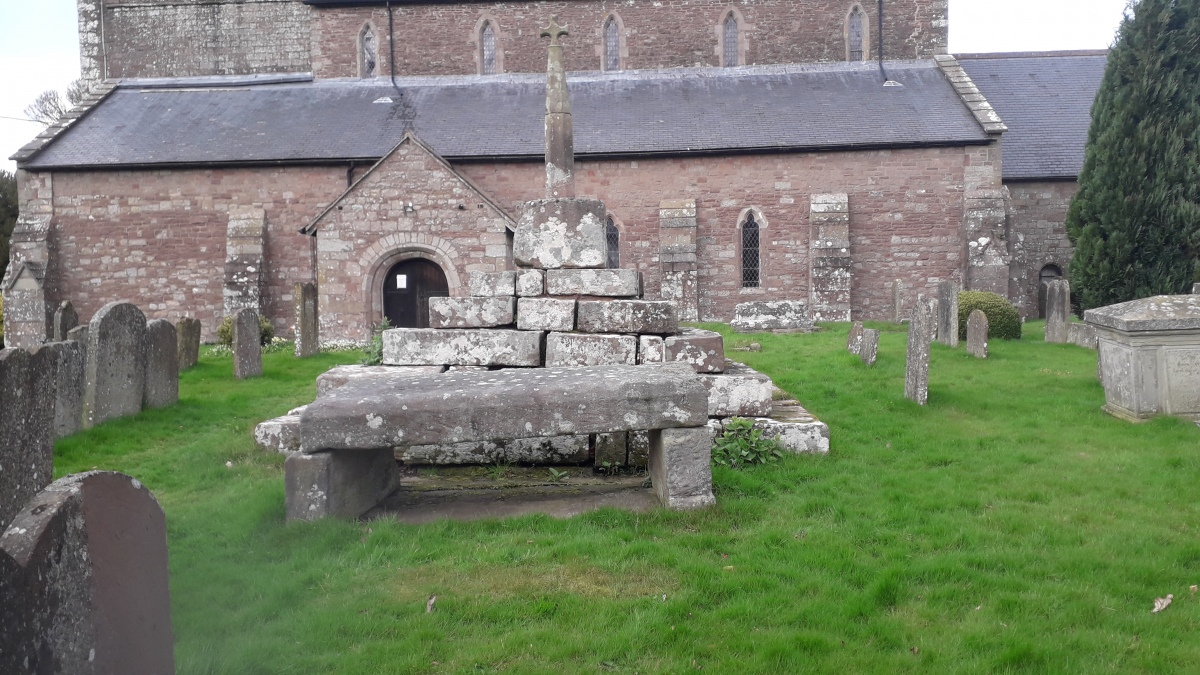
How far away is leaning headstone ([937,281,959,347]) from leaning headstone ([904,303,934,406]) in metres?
4.95

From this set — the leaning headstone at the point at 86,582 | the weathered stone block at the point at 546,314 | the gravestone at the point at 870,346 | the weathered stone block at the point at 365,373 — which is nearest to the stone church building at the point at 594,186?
the gravestone at the point at 870,346

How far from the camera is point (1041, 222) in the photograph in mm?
21922

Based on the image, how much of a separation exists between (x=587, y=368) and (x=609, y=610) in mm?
2341

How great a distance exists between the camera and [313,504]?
17.7ft

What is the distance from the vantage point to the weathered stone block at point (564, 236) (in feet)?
28.0

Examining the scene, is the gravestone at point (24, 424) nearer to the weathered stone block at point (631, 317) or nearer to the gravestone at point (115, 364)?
the weathered stone block at point (631, 317)

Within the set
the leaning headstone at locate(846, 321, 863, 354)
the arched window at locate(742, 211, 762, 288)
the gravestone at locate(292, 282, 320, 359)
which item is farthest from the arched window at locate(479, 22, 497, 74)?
the leaning headstone at locate(846, 321, 863, 354)

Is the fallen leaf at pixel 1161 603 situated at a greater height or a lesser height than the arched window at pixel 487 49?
lesser

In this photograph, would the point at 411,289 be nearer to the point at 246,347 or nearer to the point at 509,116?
the point at 509,116

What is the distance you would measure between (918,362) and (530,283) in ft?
14.0

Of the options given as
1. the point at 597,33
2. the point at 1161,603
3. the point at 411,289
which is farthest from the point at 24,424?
the point at 597,33

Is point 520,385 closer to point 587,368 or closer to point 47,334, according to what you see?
point 587,368

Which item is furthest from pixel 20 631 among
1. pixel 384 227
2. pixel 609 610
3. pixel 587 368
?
pixel 384 227

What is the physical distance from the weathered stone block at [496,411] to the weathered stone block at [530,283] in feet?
9.29
